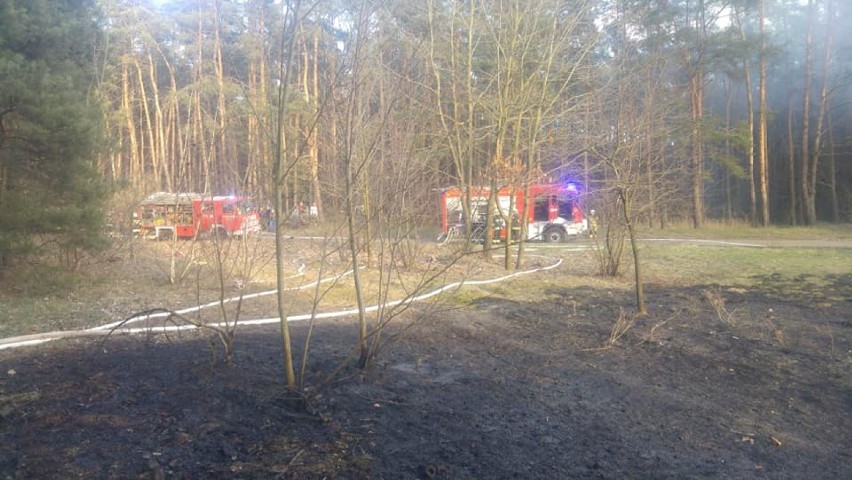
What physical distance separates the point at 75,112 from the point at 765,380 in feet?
28.9

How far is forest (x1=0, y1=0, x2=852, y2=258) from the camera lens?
5.27 m

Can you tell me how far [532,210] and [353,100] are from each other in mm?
16915

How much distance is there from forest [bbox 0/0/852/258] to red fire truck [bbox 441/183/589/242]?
1.64ft

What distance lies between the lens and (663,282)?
12.2m

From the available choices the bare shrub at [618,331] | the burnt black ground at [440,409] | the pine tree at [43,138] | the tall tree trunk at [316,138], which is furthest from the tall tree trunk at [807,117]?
the pine tree at [43,138]

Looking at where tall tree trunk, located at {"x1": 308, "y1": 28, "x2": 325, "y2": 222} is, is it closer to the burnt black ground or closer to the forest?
the forest

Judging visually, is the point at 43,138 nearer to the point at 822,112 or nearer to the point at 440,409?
the point at 440,409

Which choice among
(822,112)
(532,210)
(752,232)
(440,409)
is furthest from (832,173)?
(440,409)

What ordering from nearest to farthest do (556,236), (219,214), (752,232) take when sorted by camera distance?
(219,214)
(556,236)
(752,232)

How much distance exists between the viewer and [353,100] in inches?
185

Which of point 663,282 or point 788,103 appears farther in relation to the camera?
point 788,103

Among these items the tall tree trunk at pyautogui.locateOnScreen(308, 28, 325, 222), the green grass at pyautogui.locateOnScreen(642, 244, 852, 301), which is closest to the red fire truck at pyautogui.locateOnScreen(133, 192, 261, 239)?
the tall tree trunk at pyautogui.locateOnScreen(308, 28, 325, 222)

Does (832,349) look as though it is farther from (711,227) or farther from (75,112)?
(711,227)

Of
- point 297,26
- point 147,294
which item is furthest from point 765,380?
point 147,294
